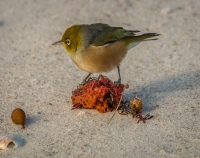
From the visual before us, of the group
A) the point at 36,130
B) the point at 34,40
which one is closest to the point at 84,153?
the point at 36,130

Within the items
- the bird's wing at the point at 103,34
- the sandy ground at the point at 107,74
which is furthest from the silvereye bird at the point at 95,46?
the sandy ground at the point at 107,74

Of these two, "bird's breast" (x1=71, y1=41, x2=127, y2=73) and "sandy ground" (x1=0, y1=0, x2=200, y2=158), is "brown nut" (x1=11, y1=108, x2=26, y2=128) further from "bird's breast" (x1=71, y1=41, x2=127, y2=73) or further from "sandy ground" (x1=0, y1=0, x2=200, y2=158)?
"bird's breast" (x1=71, y1=41, x2=127, y2=73)

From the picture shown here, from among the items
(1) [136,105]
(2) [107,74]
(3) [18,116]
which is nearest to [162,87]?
(2) [107,74]

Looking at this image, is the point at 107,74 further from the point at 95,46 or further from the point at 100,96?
the point at 100,96

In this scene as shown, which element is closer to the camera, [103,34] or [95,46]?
[95,46]

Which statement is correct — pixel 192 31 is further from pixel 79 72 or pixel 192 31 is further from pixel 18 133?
pixel 18 133

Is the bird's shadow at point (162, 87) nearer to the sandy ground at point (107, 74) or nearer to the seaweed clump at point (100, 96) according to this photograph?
the sandy ground at point (107, 74)
